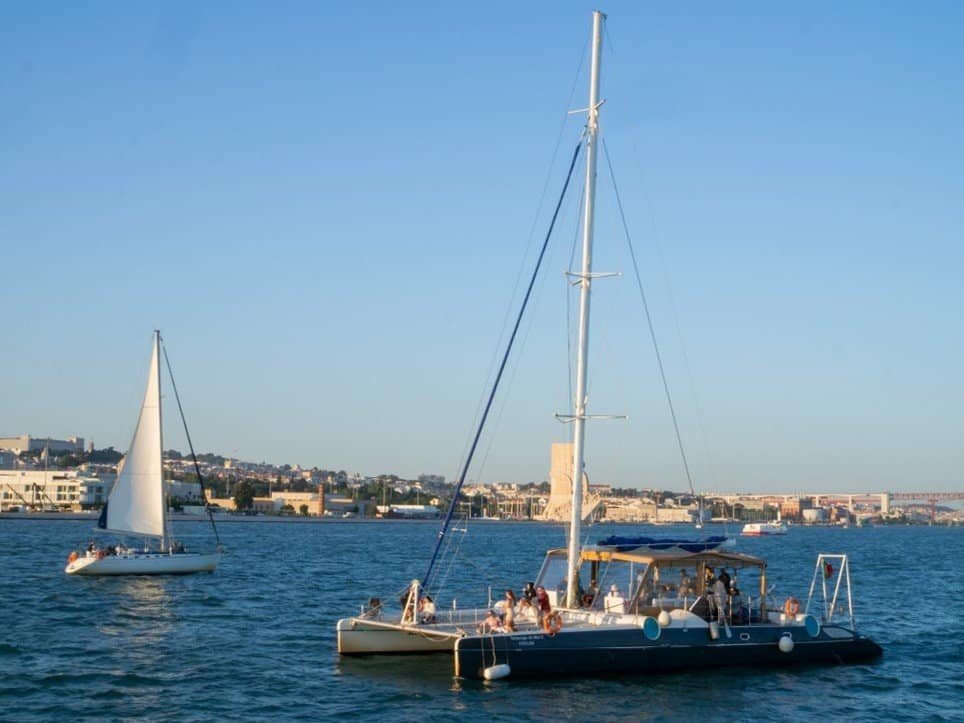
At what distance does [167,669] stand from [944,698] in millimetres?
18828

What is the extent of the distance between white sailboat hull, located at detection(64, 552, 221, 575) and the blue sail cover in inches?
1305

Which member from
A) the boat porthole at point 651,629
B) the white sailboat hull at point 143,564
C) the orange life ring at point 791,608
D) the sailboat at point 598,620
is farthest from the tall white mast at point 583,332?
the white sailboat hull at point 143,564

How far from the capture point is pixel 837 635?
3170 centimetres

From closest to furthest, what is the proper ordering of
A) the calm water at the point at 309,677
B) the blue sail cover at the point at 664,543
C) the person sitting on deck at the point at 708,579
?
the calm water at the point at 309,677 < the person sitting on deck at the point at 708,579 < the blue sail cover at the point at 664,543

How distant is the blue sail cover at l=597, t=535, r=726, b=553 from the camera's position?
3089 centimetres

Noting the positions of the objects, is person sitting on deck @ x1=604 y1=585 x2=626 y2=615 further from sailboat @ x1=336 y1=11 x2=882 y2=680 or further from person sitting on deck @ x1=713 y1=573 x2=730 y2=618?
person sitting on deck @ x1=713 y1=573 x2=730 y2=618

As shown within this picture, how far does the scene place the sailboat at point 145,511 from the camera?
58.5 meters

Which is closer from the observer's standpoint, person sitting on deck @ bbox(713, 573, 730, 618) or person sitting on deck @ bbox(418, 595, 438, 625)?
person sitting on deck @ bbox(418, 595, 438, 625)

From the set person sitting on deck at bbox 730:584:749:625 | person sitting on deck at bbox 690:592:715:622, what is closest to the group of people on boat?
person sitting on deck at bbox 690:592:715:622

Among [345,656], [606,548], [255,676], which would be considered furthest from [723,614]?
[255,676]

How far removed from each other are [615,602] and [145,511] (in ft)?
118

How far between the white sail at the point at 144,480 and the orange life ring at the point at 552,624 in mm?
36290

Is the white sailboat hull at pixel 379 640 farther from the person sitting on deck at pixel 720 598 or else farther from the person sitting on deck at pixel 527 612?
the person sitting on deck at pixel 720 598

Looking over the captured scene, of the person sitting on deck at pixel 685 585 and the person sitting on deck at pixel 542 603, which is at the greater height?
the person sitting on deck at pixel 685 585
